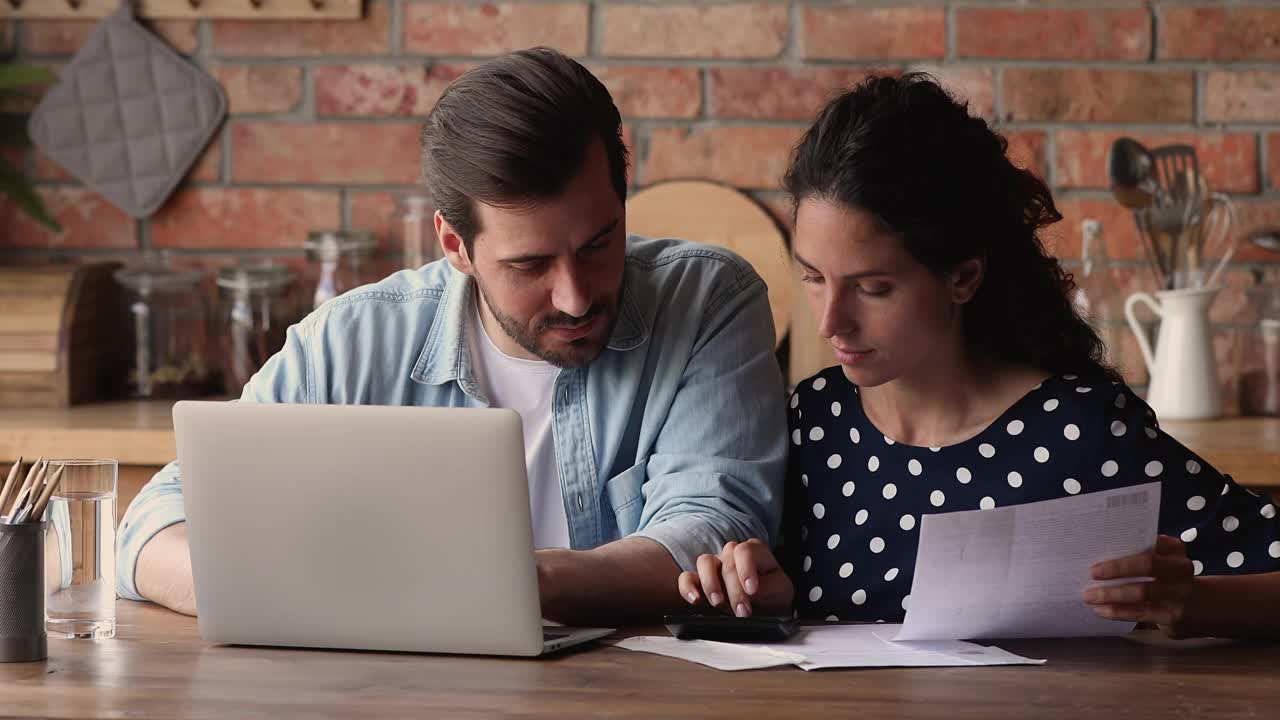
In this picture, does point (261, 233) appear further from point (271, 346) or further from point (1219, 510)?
point (1219, 510)

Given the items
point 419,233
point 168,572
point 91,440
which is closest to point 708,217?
point 419,233

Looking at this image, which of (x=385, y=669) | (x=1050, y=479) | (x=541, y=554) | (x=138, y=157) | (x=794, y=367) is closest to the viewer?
(x=385, y=669)

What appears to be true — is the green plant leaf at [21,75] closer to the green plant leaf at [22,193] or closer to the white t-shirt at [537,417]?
the green plant leaf at [22,193]

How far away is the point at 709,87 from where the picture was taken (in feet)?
7.56

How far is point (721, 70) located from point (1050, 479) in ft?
3.78

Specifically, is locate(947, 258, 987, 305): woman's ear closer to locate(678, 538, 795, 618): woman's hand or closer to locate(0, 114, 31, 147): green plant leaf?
locate(678, 538, 795, 618): woman's hand

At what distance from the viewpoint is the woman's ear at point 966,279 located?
1.35m

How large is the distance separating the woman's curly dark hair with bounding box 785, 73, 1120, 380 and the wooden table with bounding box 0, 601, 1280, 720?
384 mm

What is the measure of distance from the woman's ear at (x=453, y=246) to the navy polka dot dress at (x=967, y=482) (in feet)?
1.28

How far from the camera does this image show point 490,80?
4.60 feet

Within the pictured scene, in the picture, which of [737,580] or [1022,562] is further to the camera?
[737,580]

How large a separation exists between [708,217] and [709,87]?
21 cm

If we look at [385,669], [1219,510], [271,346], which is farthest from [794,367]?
[385,669]

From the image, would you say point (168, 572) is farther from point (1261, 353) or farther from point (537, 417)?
point (1261, 353)
